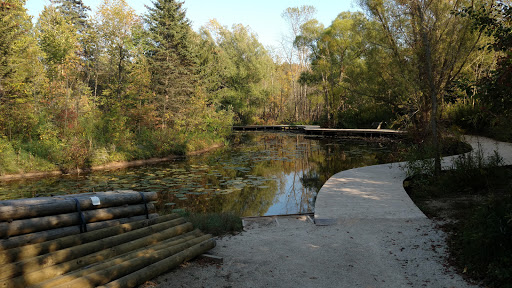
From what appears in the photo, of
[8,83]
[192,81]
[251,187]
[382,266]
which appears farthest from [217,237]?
[192,81]

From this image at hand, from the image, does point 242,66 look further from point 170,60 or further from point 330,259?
point 330,259

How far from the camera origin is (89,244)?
3486 millimetres

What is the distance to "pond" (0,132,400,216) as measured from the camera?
8.44m

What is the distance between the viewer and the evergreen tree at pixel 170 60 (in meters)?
19.7

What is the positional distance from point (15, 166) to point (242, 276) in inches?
469

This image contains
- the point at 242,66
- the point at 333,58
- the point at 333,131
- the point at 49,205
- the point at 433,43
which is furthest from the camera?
the point at 242,66

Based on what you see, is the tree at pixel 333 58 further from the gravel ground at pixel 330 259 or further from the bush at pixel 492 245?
the bush at pixel 492 245

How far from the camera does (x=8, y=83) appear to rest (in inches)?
510

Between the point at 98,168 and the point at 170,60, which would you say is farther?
the point at 170,60

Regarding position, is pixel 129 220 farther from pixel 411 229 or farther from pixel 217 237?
pixel 411 229

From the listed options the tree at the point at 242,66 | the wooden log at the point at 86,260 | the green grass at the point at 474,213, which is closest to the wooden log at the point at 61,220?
the wooden log at the point at 86,260

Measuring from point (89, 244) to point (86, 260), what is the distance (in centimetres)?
22

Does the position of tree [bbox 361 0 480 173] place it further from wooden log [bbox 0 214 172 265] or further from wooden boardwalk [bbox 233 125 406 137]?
wooden log [bbox 0 214 172 265]

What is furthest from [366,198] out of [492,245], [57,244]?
[57,244]
